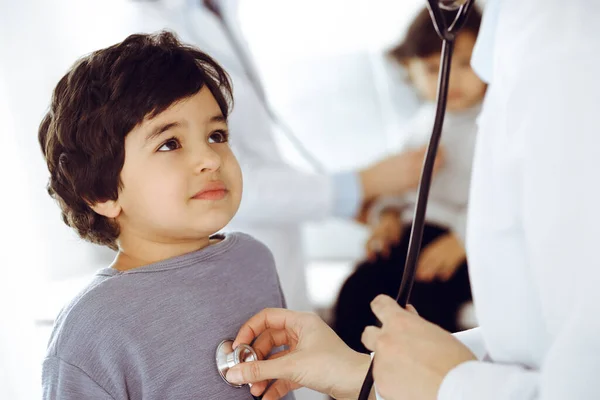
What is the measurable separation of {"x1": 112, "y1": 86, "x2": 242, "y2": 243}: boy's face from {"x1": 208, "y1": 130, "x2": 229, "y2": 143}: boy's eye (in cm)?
3

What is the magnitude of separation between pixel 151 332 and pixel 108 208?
188 millimetres

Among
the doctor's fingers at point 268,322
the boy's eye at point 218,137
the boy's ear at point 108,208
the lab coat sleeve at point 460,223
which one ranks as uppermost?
the boy's eye at point 218,137

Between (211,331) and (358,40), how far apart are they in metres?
1.98

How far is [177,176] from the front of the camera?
2.75 ft

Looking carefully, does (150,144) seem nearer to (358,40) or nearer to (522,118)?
(522,118)

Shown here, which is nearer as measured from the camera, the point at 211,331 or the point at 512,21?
the point at 512,21

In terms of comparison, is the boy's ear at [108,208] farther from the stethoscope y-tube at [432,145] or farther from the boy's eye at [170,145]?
the stethoscope y-tube at [432,145]

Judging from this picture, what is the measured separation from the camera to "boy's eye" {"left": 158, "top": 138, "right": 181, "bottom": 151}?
852mm

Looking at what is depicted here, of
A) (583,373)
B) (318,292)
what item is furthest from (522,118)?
(318,292)

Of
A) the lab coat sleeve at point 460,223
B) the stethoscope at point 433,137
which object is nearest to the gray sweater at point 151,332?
the stethoscope at point 433,137

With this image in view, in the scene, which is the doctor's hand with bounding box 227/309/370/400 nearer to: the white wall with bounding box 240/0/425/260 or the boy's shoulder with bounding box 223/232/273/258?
the boy's shoulder with bounding box 223/232/273/258

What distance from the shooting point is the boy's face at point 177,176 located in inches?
33.0

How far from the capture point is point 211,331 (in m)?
0.84

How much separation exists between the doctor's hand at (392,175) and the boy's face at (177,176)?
87 centimetres
